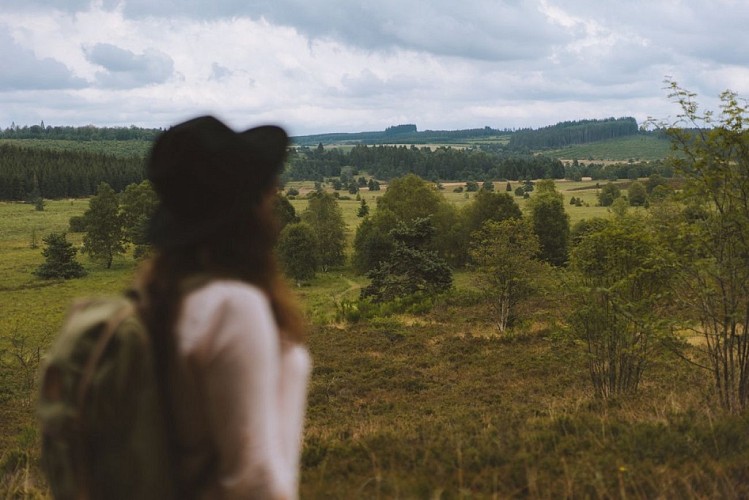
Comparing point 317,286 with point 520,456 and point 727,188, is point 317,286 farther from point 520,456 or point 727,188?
point 520,456

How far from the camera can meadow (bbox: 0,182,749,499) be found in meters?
4.63

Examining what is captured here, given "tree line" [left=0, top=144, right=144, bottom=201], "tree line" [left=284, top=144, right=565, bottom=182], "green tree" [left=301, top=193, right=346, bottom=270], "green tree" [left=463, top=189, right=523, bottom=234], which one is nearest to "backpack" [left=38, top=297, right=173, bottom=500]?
"green tree" [left=463, top=189, right=523, bottom=234]

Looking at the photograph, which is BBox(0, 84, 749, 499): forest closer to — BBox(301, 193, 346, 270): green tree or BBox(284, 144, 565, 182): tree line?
BBox(301, 193, 346, 270): green tree

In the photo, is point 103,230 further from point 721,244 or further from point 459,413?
point 721,244

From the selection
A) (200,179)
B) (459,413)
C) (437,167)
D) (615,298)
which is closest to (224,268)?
(200,179)

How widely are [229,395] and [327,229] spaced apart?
57.7 m

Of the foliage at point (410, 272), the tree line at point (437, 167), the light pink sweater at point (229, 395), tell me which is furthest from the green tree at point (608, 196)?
the light pink sweater at point (229, 395)

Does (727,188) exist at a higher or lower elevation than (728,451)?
higher

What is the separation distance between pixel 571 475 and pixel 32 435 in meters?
11.8

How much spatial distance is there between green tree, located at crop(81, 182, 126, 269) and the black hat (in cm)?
6102

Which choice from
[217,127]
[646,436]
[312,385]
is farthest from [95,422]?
[312,385]

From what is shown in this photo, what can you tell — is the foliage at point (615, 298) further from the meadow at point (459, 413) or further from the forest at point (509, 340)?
the meadow at point (459, 413)

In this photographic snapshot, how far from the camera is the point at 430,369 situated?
80.1 feet

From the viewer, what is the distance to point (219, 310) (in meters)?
1.74
